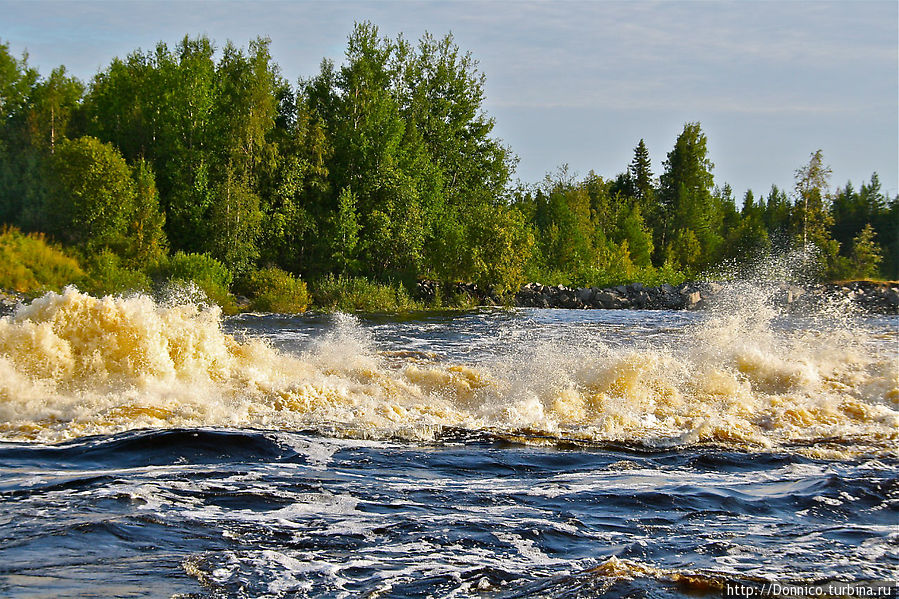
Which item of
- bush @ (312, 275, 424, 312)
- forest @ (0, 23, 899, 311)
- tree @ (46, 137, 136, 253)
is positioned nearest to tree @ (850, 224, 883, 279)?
forest @ (0, 23, 899, 311)

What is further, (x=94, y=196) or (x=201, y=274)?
(x=94, y=196)

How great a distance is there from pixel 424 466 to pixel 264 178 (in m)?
33.1

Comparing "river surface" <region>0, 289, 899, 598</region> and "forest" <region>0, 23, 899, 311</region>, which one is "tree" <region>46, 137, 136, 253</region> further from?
"river surface" <region>0, 289, 899, 598</region>

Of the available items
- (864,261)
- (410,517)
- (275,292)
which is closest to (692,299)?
(864,261)

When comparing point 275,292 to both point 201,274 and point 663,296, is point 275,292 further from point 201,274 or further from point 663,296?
point 663,296

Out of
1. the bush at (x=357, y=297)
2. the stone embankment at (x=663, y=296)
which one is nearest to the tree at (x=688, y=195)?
the stone embankment at (x=663, y=296)

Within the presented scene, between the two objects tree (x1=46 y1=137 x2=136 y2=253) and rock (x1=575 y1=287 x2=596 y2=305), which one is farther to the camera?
rock (x1=575 y1=287 x2=596 y2=305)

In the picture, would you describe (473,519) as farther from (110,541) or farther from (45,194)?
(45,194)

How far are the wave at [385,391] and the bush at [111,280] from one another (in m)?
16.6

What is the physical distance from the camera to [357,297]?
33688 mm

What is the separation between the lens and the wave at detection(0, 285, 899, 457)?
9.74 m

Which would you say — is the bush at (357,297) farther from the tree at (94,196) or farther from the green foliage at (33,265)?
the green foliage at (33,265)

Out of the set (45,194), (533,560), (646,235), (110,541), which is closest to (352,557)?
(533,560)

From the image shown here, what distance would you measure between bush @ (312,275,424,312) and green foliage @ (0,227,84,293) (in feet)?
30.3
